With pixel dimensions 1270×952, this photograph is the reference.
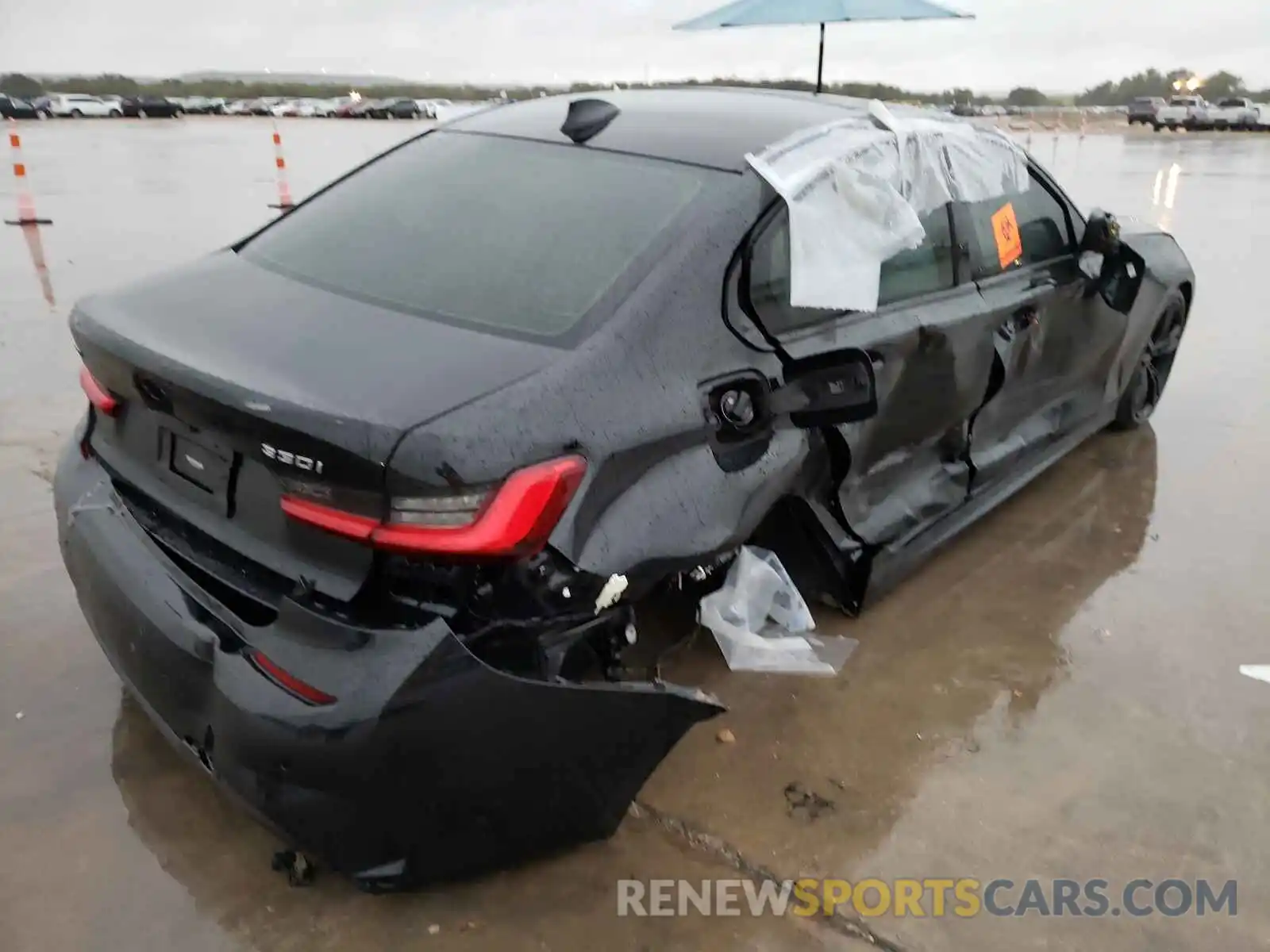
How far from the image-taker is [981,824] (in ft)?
8.40

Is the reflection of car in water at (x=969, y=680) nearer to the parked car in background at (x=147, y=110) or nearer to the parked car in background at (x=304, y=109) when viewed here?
the parked car in background at (x=147, y=110)

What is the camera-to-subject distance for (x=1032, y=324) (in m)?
3.72

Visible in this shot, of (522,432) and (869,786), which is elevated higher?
(522,432)

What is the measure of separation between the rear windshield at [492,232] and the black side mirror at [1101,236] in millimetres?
2175

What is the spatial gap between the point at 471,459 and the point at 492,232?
36.5 inches

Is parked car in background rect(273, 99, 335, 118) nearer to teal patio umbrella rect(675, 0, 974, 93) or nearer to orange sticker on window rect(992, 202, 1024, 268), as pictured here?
teal patio umbrella rect(675, 0, 974, 93)

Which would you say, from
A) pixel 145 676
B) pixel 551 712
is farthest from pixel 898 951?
pixel 145 676

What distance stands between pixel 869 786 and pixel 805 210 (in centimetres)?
151

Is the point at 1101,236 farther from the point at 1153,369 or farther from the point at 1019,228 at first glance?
the point at 1153,369

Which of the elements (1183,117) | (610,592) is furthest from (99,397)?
(1183,117)

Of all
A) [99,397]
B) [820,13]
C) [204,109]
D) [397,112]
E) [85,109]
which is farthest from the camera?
[204,109]

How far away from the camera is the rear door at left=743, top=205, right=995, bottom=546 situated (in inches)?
104

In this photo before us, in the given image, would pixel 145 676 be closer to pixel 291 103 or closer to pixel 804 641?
pixel 804 641

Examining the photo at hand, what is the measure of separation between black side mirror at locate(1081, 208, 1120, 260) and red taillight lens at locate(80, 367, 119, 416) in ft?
11.6
